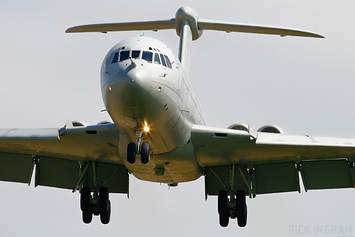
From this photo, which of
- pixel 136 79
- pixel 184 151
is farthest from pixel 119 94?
pixel 184 151

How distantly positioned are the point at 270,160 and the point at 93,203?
769 centimetres

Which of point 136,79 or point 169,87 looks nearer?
point 136,79

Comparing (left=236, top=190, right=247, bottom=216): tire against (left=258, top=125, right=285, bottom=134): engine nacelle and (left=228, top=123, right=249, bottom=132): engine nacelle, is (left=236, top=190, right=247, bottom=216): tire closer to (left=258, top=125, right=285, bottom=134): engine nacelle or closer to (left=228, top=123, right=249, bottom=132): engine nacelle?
(left=258, top=125, right=285, bottom=134): engine nacelle

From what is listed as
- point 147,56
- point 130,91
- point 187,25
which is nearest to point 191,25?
point 187,25

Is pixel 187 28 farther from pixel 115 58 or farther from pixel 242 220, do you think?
pixel 115 58

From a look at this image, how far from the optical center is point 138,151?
1953cm

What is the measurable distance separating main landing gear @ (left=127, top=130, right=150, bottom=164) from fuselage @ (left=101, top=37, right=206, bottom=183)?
294mm

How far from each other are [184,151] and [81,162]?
19.6 ft

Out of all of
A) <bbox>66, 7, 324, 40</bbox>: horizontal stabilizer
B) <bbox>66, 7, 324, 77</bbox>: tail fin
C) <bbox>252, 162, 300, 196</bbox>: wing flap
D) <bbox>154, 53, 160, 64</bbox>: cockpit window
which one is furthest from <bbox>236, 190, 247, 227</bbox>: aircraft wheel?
<bbox>154, 53, 160, 64</bbox>: cockpit window

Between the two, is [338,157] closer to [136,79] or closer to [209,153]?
[209,153]

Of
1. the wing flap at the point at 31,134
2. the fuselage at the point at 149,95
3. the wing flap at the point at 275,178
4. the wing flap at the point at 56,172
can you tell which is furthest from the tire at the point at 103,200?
the wing flap at the point at 275,178

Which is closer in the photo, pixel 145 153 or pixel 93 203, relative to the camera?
pixel 145 153

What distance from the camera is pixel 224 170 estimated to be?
27.1 m

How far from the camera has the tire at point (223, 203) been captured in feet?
86.0
